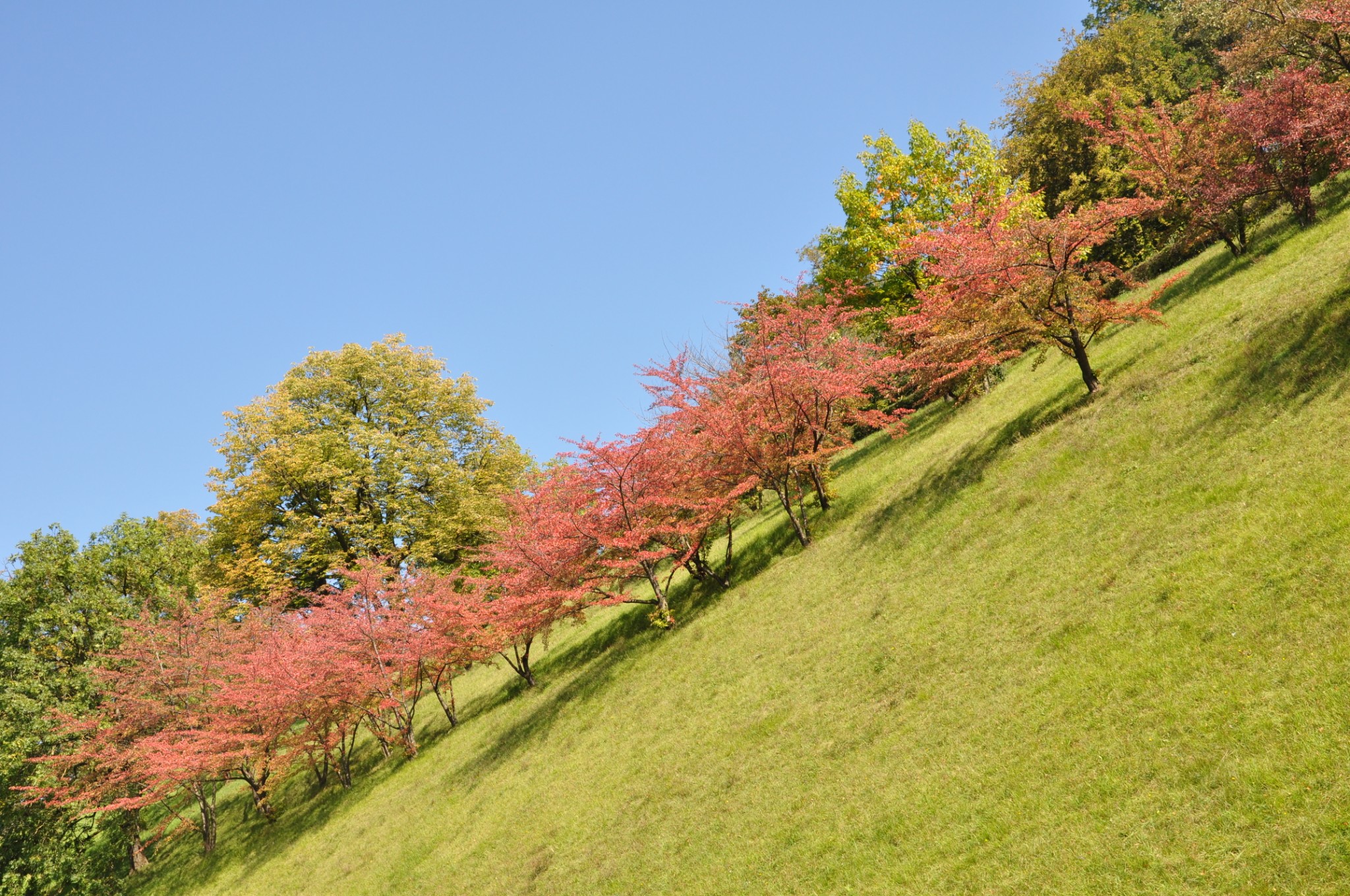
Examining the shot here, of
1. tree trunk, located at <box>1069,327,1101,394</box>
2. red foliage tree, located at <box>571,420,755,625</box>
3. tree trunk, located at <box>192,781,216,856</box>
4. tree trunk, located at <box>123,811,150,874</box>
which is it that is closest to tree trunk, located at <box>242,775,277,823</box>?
tree trunk, located at <box>192,781,216,856</box>

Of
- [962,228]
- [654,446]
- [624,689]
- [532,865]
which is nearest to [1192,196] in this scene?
[962,228]

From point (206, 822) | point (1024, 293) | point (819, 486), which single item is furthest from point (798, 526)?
point (206, 822)

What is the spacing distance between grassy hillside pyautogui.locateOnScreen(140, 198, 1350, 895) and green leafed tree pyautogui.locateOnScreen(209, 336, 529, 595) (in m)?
17.1

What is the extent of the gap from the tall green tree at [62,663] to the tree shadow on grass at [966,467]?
25477 mm

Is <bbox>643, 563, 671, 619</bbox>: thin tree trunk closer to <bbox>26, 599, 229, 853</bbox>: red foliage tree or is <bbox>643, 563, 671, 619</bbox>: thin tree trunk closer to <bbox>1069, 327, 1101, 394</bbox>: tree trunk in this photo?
<bbox>1069, 327, 1101, 394</bbox>: tree trunk

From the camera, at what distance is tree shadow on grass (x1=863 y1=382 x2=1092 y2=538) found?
15.9 meters

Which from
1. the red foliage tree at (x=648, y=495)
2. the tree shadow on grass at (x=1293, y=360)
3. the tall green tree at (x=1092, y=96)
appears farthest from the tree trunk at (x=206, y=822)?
the tall green tree at (x=1092, y=96)

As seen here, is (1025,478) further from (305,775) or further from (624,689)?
(305,775)

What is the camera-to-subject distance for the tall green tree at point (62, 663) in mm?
22703

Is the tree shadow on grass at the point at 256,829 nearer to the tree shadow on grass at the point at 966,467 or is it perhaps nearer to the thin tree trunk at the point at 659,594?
the thin tree trunk at the point at 659,594

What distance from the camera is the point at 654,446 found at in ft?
64.3

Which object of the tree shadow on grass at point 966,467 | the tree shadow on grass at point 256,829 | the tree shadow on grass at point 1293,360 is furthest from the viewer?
the tree shadow on grass at point 256,829

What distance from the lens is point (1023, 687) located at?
9.25 m

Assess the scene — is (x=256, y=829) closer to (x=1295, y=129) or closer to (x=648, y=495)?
(x=648, y=495)
